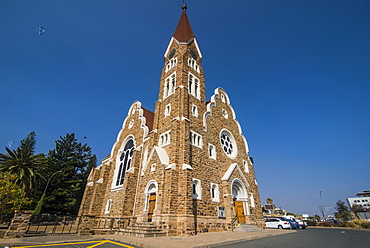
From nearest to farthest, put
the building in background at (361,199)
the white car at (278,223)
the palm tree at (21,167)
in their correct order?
the white car at (278,223) < the palm tree at (21,167) < the building in background at (361,199)

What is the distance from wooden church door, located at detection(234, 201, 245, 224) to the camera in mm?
16203

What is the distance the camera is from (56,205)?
29.3 m

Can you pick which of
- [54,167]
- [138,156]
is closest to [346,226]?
[138,156]

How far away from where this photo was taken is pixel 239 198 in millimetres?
17250

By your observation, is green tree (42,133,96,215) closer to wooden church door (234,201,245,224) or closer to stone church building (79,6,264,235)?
stone church building (79,6,264,235)

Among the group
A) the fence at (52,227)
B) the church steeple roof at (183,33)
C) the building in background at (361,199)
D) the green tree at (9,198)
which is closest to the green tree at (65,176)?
the fence at (52,227)

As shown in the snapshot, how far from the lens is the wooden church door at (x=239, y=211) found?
53.2 feet

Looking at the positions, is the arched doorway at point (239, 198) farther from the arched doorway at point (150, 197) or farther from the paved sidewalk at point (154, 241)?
the arched doorway at point (150, 197)

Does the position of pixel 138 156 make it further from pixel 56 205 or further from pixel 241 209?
pixel 56 205

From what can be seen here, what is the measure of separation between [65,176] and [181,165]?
2955 centimetres

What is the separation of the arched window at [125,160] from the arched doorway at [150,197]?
20.8 feet

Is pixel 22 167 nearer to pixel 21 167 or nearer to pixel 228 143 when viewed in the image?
pixel 21 167

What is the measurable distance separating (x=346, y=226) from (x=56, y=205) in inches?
1763

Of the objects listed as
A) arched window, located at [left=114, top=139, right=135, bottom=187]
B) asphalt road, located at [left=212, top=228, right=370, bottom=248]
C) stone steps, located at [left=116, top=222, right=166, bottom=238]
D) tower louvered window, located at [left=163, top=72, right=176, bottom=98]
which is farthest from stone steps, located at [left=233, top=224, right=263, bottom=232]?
tower louvered window, located at [left=163, top=72, right=176, bottom=98]
